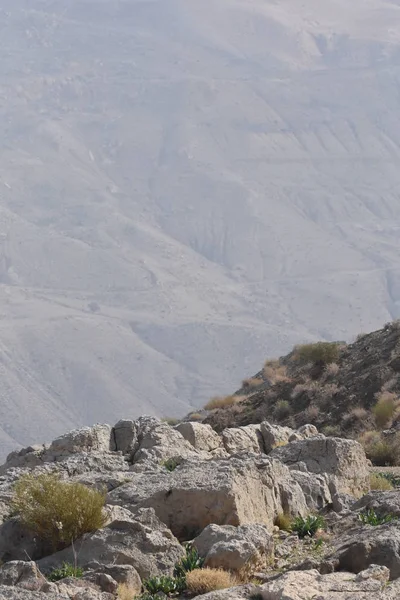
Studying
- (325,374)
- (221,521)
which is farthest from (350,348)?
(221,521)

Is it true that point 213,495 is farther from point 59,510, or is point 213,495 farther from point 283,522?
point 59,510

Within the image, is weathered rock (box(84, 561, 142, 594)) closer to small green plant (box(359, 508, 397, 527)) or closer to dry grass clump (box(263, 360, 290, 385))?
small green plant (box(359, 508, 397, 527))

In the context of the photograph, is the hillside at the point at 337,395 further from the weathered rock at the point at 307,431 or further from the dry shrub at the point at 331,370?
the weathered rock at the point at 307,431

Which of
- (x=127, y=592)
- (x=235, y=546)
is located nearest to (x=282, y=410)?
(x=235, y=546)

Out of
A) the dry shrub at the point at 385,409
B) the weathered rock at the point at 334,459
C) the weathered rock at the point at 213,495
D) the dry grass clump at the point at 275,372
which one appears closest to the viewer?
the weathered rock at the point at 213,495

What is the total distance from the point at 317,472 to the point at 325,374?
2162cm

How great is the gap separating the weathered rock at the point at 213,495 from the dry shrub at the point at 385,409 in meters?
17.1

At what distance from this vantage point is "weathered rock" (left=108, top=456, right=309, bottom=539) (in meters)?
17.4

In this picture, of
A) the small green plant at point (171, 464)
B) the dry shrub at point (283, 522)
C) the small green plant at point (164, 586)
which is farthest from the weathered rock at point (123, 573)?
the small green plant at point (171, 464)

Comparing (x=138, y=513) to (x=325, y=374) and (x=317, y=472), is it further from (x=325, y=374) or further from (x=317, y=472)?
(x=325, y=374)

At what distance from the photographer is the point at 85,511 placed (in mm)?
16406

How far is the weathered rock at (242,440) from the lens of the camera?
25473 millimetres

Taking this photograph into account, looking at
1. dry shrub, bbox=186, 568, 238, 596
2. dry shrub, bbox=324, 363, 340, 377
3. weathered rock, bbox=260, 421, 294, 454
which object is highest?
dry shrub, bbox=186, 568, 238, 596

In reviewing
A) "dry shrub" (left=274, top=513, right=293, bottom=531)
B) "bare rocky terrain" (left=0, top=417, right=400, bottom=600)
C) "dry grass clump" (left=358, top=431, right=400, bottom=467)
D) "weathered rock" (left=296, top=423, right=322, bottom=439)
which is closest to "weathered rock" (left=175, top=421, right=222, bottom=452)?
"bare rocky terrain" (left=0, top=417, right=400, bottom=600)
